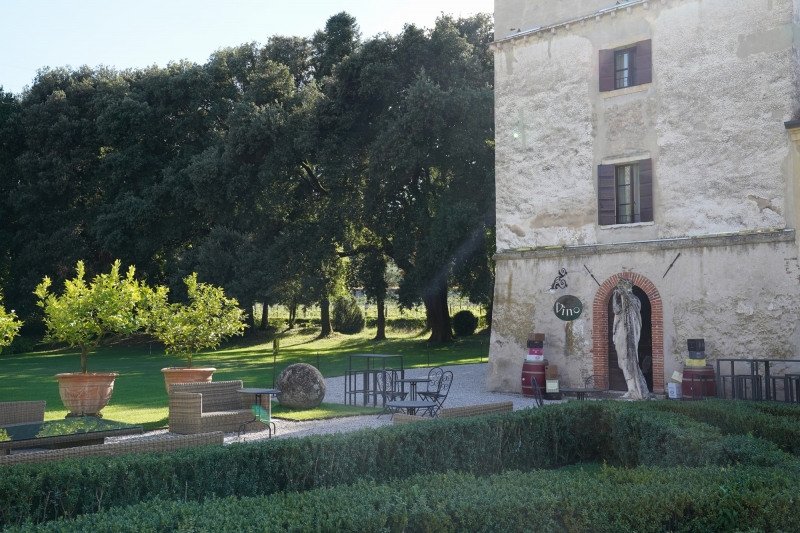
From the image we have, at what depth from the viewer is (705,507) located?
18.4 feet

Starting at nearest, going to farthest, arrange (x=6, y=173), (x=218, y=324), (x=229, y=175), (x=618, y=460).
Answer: (x=618, y=460), (x=218, y=324), (x=229, y=175), (x=6, y=173)

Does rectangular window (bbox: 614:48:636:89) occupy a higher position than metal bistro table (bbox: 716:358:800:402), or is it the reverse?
rectangular window (bbox: 614:48:636:89)

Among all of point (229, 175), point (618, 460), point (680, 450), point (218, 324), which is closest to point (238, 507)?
point (680, 450)

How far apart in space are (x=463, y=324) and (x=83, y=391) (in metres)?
28.4

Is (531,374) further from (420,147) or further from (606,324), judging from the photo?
(420,147)

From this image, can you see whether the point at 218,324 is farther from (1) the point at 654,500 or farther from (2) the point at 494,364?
(1) the point at 654,500

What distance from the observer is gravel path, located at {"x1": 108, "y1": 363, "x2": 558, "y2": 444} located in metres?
12.1

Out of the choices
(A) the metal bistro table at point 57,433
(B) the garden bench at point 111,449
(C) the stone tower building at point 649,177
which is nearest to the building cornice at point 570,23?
(C) the stone tower building at point 649,177

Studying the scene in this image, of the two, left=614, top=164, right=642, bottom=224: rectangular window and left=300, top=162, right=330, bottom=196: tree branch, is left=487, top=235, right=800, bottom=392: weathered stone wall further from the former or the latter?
left=300, top=162, right=330, bottom=196: tree branch

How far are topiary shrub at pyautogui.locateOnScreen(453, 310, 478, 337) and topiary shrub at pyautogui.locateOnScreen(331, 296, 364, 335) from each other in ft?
21.2

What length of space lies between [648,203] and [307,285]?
55.0 ft

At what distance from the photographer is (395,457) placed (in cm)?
798

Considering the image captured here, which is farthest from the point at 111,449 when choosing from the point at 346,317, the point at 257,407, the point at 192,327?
the point at 346,317

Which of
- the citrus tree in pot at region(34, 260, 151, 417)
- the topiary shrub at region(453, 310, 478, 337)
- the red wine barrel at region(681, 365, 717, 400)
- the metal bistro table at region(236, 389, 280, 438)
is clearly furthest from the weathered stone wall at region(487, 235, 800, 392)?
the topiary shrub at region(453, 310, 478, 337)
